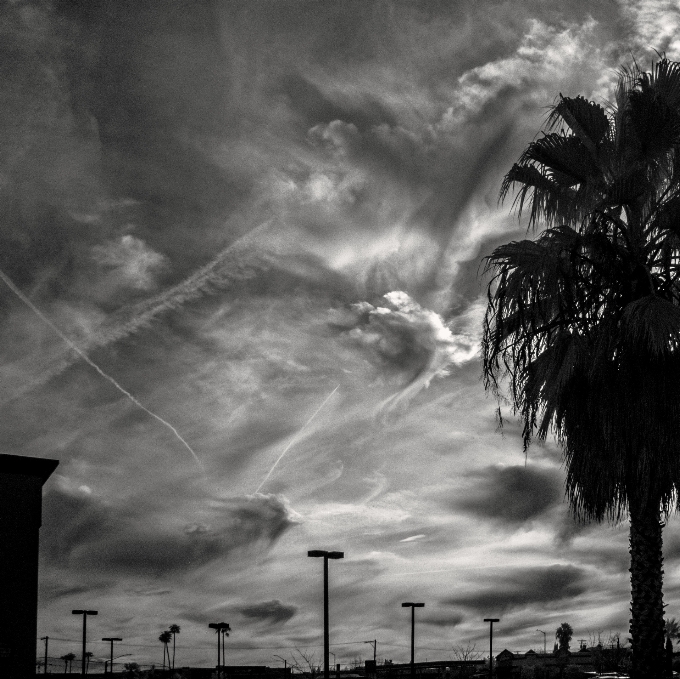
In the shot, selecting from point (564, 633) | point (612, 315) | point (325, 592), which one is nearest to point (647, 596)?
point (612, 315)

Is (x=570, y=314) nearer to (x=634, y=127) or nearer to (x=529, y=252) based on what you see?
(x=529, y=252)

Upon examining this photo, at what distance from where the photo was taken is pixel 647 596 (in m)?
15.0

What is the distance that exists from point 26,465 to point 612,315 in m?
14.8

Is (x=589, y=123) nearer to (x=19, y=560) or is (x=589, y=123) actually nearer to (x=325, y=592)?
(x=19, y=560)

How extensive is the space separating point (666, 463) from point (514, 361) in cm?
329

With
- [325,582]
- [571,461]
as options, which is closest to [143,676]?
[325,582]

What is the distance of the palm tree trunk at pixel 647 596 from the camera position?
1488 centimetres

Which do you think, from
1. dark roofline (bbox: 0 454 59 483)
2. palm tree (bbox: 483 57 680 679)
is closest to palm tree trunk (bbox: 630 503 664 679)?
palm tree (bbox: 483 57 680 679)

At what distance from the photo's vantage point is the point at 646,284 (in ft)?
53.2

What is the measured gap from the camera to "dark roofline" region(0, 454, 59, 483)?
22344 mm

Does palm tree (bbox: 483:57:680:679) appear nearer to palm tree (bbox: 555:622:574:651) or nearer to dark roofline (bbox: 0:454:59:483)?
dark roofline (bbox: 0:454:59:483)

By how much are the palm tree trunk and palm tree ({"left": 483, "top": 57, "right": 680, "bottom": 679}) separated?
0.02 m

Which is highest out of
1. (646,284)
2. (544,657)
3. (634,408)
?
(646,284)

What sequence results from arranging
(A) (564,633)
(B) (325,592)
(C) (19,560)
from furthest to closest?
(A) (564,633) → (B) (325,592) → (C) (19,560)
